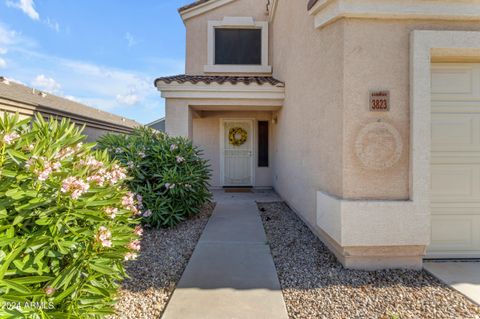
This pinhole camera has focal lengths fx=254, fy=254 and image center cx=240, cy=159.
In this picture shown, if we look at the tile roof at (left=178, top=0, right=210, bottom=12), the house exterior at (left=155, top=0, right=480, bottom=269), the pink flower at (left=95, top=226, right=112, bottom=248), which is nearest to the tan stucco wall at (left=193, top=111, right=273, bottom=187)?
the tile roof at (left=178, top=0, right=210, bottom=12)

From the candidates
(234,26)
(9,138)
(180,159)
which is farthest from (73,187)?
(234,26)

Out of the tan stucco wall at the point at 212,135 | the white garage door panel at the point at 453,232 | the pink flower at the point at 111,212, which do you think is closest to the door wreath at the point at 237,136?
the tan stucco wall at the point at 212,135

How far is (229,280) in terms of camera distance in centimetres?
352

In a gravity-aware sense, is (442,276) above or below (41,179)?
below

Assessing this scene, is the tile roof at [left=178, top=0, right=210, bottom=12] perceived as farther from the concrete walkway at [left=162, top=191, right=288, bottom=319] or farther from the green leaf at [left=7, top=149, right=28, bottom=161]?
the green leaf at [left=7, top=149, right=28, bottom=161]

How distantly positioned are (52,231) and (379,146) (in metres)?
4.09

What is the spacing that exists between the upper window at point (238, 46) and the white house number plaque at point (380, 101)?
768cm

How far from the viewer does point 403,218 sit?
3.69m

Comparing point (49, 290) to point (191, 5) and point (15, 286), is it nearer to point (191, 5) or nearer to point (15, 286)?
point (15, 286)

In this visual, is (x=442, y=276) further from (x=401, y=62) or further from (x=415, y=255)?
(x=401, y=62)

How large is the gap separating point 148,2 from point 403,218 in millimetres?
13673

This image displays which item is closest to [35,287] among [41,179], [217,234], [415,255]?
[41,179]

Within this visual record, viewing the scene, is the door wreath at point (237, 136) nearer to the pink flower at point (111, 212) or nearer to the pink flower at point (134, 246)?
the pink flower at point (134, 246)

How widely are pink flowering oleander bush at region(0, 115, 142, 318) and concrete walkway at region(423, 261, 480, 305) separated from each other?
4171mm
